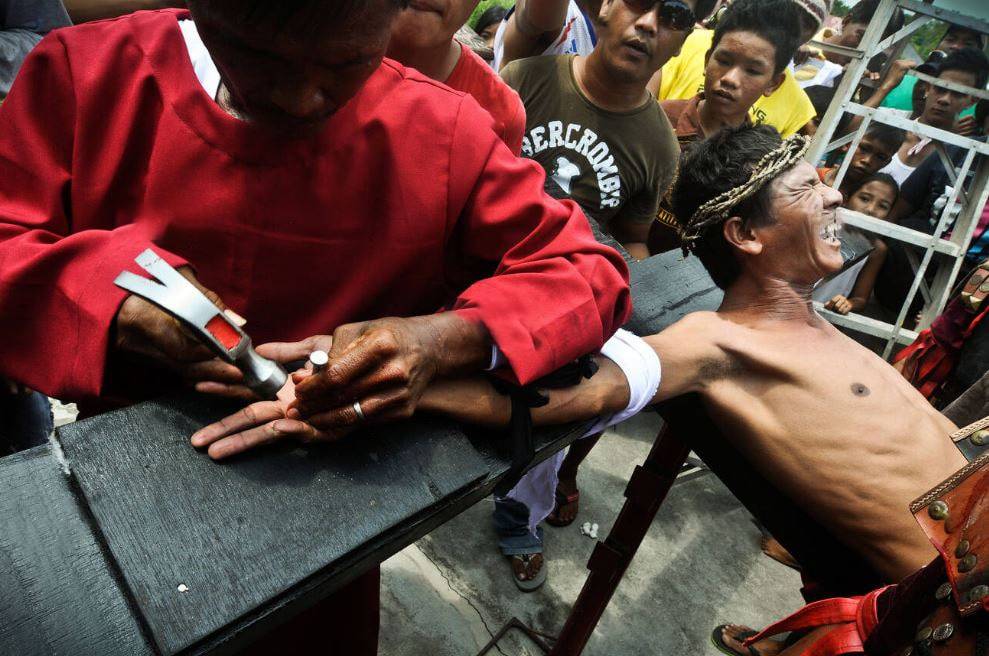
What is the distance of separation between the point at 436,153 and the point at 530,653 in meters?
2.40

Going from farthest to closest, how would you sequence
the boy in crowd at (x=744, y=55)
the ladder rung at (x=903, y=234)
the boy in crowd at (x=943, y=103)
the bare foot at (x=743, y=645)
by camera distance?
1. the boy in crowd at (x=943, y=103)
2. the ladder rung at (x=903, y=234)
3. the boy in crowd at (x=744, y=55)
4. the bare foot at (x=743, y=645)

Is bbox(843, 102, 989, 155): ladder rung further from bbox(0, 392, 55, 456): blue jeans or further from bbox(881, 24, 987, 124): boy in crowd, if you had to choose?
bbox(0, 392, 55, 456): blue jeans

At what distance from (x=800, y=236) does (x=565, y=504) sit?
188 cm

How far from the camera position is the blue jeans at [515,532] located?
9.77 feet

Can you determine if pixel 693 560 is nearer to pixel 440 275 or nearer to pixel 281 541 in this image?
pixel 440 275

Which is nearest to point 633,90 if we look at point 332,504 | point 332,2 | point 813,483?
point 813,483

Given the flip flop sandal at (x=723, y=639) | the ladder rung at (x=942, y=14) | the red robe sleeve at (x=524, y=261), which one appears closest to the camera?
the red robe sleeve at (x=524, y=261)

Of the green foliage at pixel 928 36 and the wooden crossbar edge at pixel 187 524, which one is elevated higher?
the green foliage at pixel 928 36

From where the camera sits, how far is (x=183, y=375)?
994mm

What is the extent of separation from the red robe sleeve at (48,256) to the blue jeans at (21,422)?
131 cm

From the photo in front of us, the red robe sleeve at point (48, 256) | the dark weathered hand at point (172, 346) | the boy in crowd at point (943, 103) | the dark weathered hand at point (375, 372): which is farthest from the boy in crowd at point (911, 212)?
the red robe sleeve at point (48, 256)

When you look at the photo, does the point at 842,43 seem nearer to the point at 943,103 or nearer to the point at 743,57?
the point at 943,103

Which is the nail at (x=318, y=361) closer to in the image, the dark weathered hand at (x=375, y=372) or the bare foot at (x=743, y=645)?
the dark weathered hand at (x=375, y=372)

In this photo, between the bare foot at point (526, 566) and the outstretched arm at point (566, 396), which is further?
the bare foot at point (526, 566)
